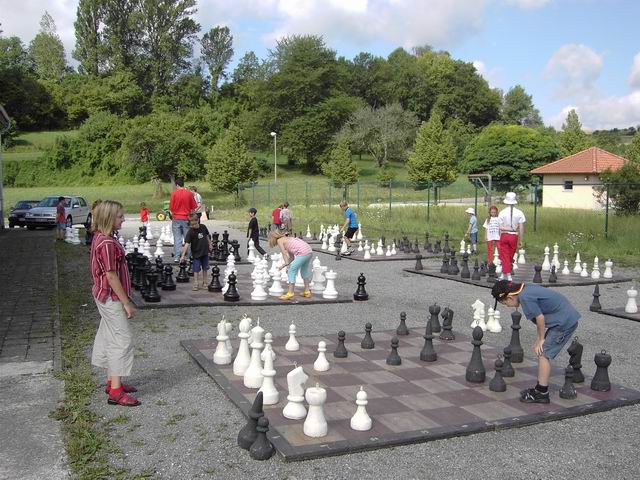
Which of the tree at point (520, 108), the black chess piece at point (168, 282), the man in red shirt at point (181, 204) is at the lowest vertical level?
the black chess piece at point (168, 282)

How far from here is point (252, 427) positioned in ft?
15.3

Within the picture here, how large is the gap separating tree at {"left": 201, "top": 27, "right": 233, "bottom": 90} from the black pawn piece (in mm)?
103813

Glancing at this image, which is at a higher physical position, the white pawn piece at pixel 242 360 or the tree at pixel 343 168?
the tree at pixel 343 168

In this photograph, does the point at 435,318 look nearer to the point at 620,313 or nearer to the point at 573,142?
the point at 620,313

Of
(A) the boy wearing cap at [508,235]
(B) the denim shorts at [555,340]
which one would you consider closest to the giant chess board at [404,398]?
(B) the denim shorts at [555,340]

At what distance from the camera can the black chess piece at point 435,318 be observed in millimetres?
7914

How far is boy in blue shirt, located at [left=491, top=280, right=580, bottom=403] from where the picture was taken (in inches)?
217

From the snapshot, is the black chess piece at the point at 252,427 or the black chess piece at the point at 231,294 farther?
the black chess piece at the point at 231,294

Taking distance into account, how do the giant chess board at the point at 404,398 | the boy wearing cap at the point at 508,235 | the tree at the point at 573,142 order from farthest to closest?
the tree at the point at 573,142
the boy wearing cap at the point at 508,235
the giant chess board at the point at 404,398

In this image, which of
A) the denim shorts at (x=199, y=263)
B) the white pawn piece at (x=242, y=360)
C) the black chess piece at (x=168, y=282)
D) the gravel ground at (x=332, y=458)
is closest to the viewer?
the gravel ground at (x=332, y=458)

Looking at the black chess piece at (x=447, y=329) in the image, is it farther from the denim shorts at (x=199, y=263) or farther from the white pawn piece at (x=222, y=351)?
the denim shorts at (x=199, y=263)

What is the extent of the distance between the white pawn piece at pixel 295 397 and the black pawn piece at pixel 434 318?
3136 millimetres

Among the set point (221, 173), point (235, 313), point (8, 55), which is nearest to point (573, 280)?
point (235, 313)

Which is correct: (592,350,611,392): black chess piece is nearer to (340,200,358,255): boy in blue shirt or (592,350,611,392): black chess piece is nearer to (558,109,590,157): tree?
(340,200,358,255): boy in blue shirt
